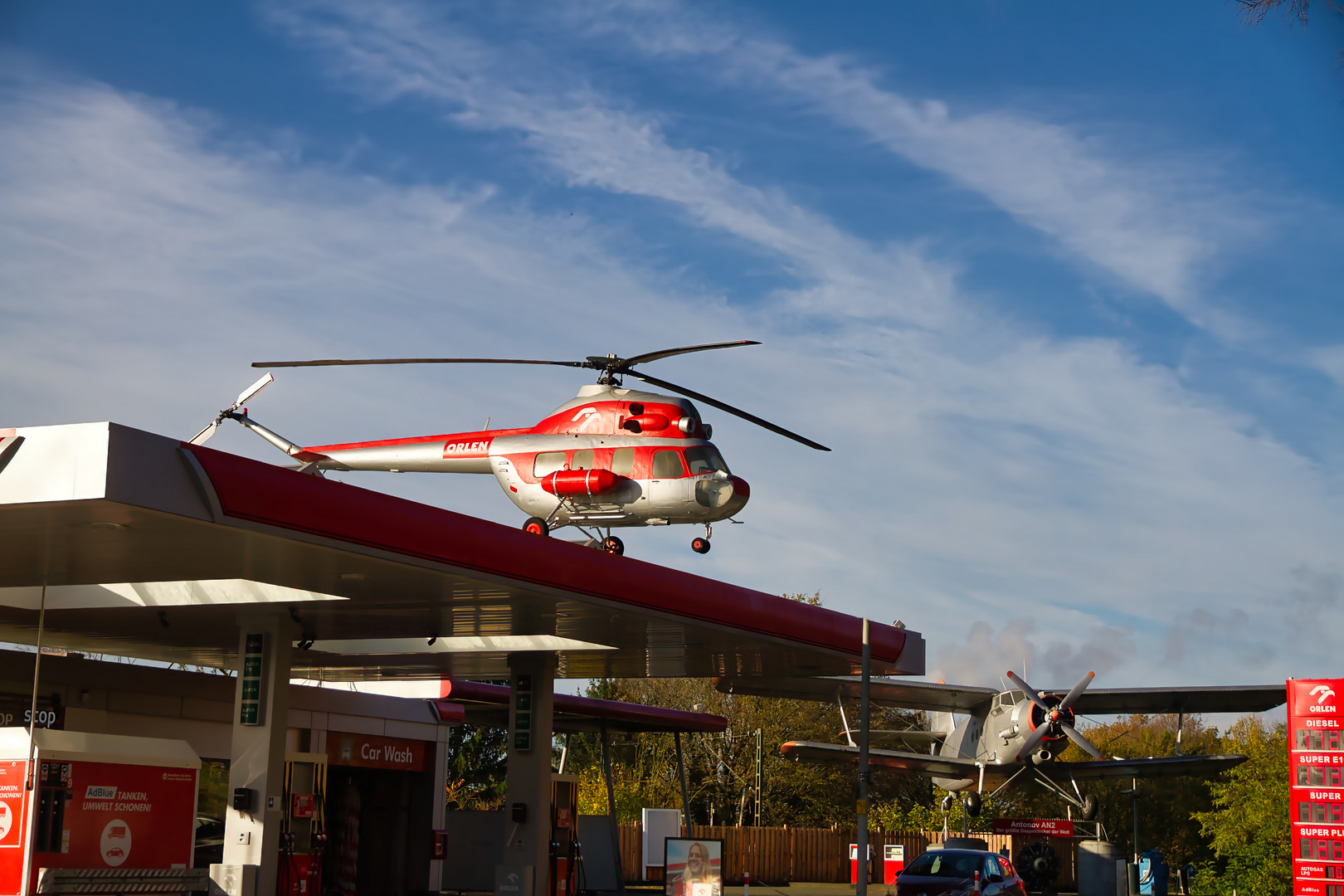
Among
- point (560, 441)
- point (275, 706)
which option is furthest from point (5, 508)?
point (560, 441)

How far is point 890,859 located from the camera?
30594mm

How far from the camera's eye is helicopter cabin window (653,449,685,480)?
70.9ft

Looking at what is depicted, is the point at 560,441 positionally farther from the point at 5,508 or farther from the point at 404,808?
the point at 5,508

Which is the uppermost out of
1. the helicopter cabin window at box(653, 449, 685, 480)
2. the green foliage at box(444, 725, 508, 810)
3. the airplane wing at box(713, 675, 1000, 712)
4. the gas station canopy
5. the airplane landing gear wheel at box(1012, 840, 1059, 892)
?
the helicopter cabin window at box(653, 449, 685, 480)

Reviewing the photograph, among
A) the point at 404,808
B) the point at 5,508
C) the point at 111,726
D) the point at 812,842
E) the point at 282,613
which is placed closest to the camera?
the point at 5,508

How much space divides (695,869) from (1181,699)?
20514mm

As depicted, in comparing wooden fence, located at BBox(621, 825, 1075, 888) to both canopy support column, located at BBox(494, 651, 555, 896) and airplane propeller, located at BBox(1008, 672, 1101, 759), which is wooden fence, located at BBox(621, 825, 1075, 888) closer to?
airplane propeller, located at BBox(1008, 672, 1101, 759)

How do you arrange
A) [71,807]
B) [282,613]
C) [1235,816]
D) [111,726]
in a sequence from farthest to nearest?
[1235,816] → [111,726] → [282,613] → [71,807]

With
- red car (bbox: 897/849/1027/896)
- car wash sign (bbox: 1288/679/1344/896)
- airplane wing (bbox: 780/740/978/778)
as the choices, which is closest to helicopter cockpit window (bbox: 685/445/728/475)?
red car (bbox: 897/849/1027/896)

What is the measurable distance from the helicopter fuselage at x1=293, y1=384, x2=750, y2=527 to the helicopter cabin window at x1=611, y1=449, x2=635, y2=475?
0.05ft

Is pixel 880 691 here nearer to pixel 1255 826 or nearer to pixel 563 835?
pixel 1255 826

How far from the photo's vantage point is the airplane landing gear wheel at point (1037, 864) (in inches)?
1555

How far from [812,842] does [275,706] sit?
28477 millimetres

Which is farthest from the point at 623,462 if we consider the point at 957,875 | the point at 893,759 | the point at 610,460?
the point at 893,759
